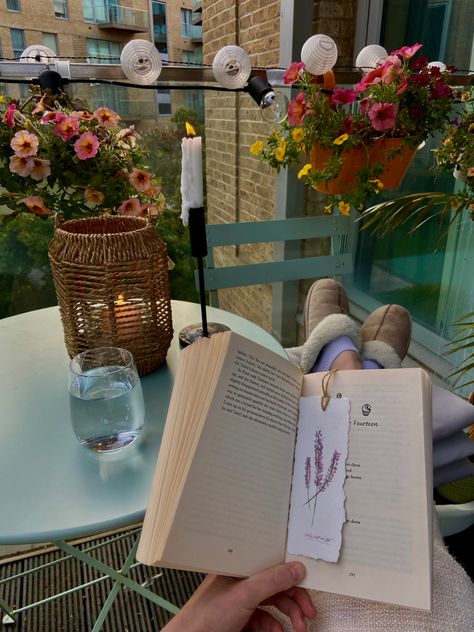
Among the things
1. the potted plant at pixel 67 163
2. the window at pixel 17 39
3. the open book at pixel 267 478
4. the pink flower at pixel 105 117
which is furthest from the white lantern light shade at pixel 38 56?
the window at pixel 17 39

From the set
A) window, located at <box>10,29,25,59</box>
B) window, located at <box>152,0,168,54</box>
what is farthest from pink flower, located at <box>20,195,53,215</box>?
window, located at <box>152,0,168,54</box>

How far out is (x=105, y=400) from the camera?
0.63 m

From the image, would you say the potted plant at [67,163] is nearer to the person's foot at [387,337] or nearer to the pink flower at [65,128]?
the pink flower at [65,128]

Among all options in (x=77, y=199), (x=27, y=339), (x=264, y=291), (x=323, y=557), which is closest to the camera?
(x=323, y=557)

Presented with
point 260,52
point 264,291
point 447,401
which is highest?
point 260,52

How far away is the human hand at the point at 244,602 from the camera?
1.69ft

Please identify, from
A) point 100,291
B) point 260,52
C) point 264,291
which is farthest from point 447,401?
point 260,52

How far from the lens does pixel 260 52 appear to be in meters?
2.49

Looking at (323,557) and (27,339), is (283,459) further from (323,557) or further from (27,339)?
(27,339)

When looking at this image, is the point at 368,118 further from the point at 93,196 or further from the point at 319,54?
the point at 93,196

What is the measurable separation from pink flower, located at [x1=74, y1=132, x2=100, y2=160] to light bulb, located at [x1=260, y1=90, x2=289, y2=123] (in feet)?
1.74

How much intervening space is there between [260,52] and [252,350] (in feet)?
7.87

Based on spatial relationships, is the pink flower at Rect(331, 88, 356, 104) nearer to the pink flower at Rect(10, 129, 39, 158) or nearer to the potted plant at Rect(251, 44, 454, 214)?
the potted plant at Rect(251, 44, 454, 214)

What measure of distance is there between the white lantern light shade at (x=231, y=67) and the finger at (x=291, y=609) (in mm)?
1207
